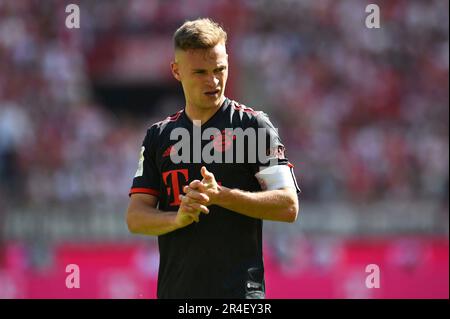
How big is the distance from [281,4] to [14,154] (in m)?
7.32

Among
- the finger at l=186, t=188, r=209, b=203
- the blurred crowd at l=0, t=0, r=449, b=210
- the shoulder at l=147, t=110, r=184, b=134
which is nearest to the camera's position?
the finger at l=186, t=188, r=209, b=203

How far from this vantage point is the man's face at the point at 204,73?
4.48 m

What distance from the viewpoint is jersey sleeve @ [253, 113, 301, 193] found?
14.6 feet

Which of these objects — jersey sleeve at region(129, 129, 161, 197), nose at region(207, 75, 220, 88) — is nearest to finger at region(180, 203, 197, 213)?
jersey sleeve at region(129, 129, 161, 197)

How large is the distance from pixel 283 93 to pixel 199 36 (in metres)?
13.7

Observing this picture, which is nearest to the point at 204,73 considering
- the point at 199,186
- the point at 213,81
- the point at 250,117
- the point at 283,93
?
the point at 213,81

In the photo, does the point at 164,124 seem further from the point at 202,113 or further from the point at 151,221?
the point at 151,221

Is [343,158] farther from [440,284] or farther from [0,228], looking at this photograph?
[0,228]

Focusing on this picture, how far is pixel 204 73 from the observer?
14.8 feet

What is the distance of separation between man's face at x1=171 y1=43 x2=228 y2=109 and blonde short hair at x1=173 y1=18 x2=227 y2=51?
0.08 feet

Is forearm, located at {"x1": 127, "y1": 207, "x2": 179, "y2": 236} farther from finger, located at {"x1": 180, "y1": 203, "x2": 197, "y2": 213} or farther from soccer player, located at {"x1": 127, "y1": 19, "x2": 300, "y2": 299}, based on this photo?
finger, located at {"x1": 180, "y1": 203, "x2": 197, "y2": 213}

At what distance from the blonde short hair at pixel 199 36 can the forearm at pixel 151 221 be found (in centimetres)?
83

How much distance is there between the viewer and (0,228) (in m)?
13.5

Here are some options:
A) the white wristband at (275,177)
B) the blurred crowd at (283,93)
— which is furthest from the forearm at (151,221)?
the blurred crowd at (283,93)
